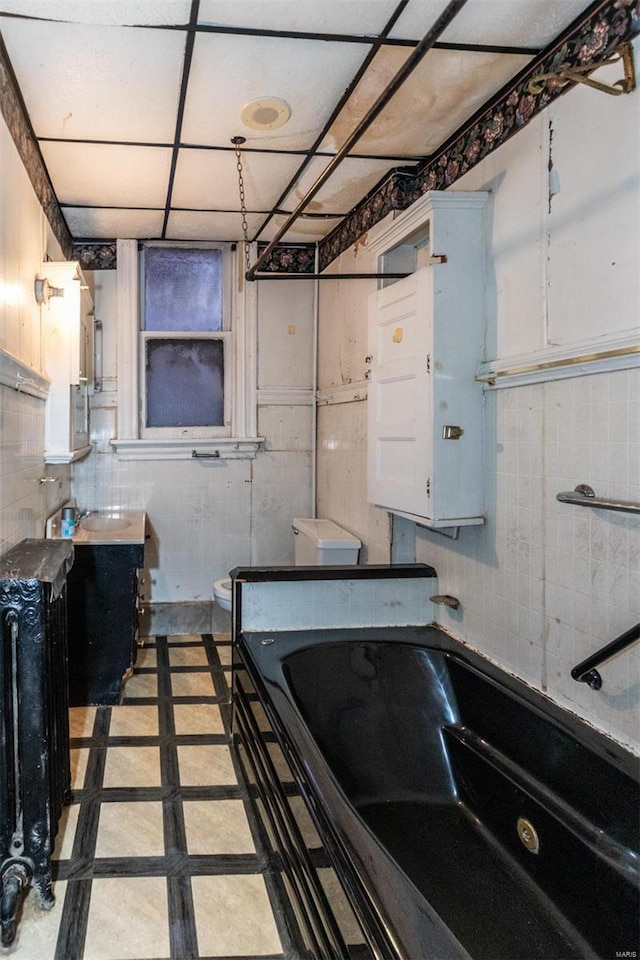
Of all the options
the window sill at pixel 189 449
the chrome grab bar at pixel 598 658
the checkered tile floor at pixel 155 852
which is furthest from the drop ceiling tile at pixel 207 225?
the chrome grab bar at pixel 598 658

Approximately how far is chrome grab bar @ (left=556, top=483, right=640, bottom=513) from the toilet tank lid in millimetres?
1659

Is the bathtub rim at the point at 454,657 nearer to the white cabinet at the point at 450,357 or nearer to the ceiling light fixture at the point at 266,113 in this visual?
the white cabinet at the point at 450,357

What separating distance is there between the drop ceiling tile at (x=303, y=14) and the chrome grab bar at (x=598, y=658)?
1.73 metres

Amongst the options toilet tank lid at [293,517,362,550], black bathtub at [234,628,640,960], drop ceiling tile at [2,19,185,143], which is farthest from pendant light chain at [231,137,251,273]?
black bathtub at [234,628,640,960]

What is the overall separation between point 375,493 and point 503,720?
3.53 ft

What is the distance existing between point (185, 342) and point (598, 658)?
11.0ft

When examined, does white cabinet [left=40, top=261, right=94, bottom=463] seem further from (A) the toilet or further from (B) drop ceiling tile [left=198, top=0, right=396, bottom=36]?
(B) drop ceiling tile [left=198, top=0, right=396, bottom=36]

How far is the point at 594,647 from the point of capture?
1670 millimetres

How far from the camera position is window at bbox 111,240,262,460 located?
4102 millimetres

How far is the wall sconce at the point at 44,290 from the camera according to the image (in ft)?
8.13

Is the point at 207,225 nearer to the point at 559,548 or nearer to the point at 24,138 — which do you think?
the point at 24,138

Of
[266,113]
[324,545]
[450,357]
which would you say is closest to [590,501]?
[450,357]

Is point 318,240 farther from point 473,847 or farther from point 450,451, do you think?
point 473,847

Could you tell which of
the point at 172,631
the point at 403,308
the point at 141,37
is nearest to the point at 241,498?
the point at 172,631
